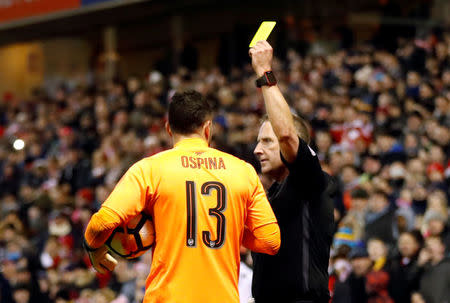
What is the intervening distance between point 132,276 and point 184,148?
6.87m

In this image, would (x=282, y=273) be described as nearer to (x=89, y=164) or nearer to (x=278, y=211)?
(x=278, y=211)

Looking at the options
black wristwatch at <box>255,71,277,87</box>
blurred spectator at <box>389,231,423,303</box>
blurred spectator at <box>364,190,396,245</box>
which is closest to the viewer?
black wristwatch at <box>255,71,277,87</box>

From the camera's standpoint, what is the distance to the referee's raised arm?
4.18 m

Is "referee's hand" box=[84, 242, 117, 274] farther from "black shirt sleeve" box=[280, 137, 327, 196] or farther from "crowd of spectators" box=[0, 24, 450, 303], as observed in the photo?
"crowd of spectators" box=[0, 24, 450, 303]

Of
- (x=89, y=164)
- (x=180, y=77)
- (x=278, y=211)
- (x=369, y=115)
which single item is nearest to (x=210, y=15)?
(x=180, y=77)

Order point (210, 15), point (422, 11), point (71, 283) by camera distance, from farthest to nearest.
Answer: point (210, 15)
point (422, 11)
point (71, 283)

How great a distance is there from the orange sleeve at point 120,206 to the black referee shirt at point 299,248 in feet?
2.67

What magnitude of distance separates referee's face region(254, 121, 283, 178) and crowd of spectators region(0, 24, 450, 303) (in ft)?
4.44

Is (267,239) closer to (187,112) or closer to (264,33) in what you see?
(187,112)

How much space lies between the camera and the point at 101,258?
4.32m

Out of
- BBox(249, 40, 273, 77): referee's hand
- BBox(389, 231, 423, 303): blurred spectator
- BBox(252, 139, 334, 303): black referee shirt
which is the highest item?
BBox(249, 40, 273, 77): referee's hand

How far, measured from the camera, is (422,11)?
1653 cm

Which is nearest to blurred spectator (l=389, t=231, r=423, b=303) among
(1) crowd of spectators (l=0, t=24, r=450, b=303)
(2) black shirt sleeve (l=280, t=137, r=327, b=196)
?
(1) crowd of spectators (l=0, t=24, r=450, b=303)

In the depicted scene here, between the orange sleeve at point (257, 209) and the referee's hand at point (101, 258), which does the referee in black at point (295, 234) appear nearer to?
the orange sleeve at point (257, 209)
